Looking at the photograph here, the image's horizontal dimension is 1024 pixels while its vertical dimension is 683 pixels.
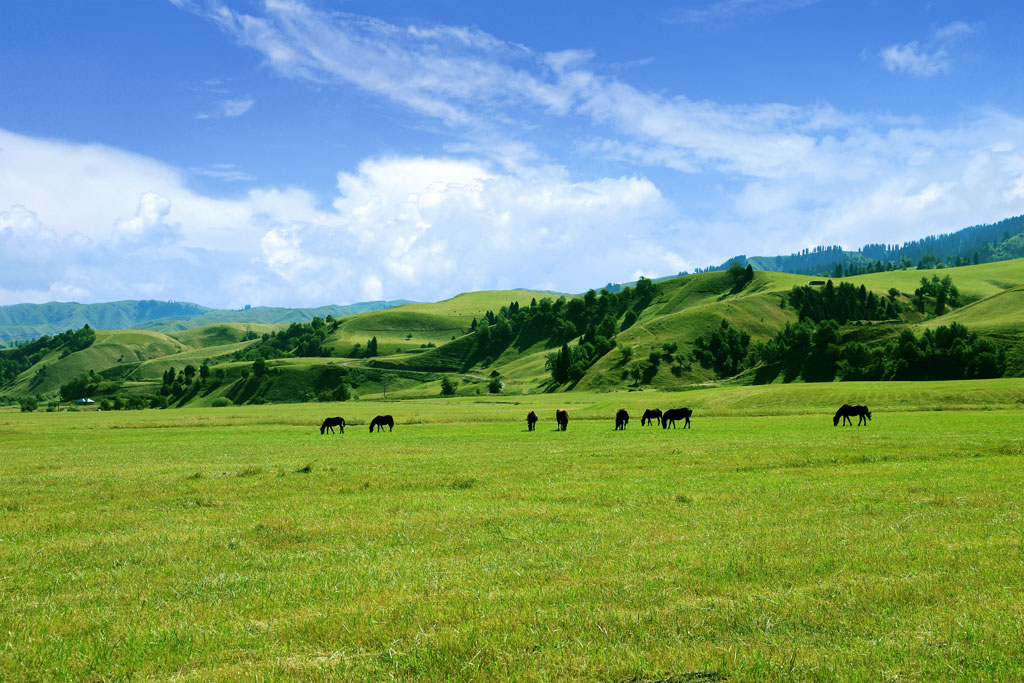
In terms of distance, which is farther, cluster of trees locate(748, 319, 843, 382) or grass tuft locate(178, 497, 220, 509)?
cluster of trees locate(748, 319, 843, 382)

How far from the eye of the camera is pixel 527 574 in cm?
1235

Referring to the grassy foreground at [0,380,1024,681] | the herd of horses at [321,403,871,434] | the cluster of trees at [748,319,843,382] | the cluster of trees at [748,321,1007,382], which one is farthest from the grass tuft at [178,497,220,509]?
the cluster of trees at [748,319,843,382]

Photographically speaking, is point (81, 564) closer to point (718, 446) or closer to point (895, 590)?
point (895, 590)

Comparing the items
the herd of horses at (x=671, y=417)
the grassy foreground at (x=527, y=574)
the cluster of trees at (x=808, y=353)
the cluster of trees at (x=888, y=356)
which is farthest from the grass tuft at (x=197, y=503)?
the cluster of trees at (x=808, y=353)

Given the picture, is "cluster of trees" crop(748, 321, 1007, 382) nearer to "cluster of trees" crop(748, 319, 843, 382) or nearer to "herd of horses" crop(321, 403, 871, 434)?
"cluster of trees" crop(748, 319, 843, 382)

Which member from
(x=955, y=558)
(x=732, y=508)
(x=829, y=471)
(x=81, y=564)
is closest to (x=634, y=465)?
(x=829, y=471)

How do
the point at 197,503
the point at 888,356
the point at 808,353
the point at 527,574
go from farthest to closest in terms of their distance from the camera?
the point at 808,353
the point at 888,356
the point at 197,503
the point at 527,574

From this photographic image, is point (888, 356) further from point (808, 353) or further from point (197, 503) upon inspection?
point (197, 503)

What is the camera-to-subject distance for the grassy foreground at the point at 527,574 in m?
8.63

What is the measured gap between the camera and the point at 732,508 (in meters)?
18.2

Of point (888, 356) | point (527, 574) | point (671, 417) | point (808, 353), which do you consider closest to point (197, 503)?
point (527, 574)

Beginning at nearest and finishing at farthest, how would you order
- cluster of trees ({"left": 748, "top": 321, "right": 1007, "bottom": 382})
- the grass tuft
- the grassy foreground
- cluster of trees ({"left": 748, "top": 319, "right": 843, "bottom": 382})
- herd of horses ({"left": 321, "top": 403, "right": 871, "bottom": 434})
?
the grassy foreground < the grass tuft < herd of horses ({"left": 321, "top": 403, "right": 871, "bottom": 434}) < cluster of trees ({"left": 748, "top": 321, "right": 1007, "bottom": 382}) < cluster of trees ({"left": 748, "top": 319, "right": 843, "bottom": 382})

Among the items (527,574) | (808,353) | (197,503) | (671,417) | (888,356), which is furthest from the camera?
(808,353)

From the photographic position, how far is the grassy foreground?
340 inches
